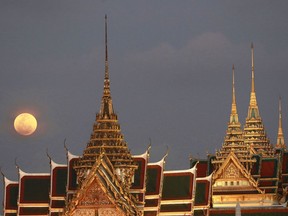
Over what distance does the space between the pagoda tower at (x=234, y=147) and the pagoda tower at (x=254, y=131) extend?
18.9 ft

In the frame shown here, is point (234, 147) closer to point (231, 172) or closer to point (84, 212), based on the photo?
point (231, 172)

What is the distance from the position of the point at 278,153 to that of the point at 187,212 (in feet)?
80.4

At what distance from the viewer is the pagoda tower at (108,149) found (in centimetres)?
5497

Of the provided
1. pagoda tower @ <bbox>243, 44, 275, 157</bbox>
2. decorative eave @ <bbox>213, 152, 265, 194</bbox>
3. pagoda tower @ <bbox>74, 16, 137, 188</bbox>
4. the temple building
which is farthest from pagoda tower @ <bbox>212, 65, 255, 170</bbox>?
pagoda tower @ <bbox>74, 16, 137, 188</bbox>

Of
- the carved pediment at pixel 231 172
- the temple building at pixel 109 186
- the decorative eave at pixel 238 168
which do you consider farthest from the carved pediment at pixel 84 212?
the carved pediment at pixel 231 172

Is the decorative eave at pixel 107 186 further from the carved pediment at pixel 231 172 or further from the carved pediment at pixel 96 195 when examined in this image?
the carved pediment at pixel 231 172

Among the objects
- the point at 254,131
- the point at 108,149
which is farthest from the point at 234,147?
the point at 108,149

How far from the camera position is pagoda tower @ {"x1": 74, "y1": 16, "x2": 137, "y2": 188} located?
54969 millimetres

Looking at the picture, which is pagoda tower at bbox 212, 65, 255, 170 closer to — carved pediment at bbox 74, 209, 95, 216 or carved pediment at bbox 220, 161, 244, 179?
carved pediment at bbox 220, 161, 244, 179

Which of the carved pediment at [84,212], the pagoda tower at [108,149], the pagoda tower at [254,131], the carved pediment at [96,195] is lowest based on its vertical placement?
the carved pediment at [84,212]

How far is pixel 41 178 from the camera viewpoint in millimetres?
58500

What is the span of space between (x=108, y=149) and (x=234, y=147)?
22400mm

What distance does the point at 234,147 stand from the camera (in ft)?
252

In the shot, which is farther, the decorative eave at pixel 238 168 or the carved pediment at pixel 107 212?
the decorative eave at pixel 238 168
